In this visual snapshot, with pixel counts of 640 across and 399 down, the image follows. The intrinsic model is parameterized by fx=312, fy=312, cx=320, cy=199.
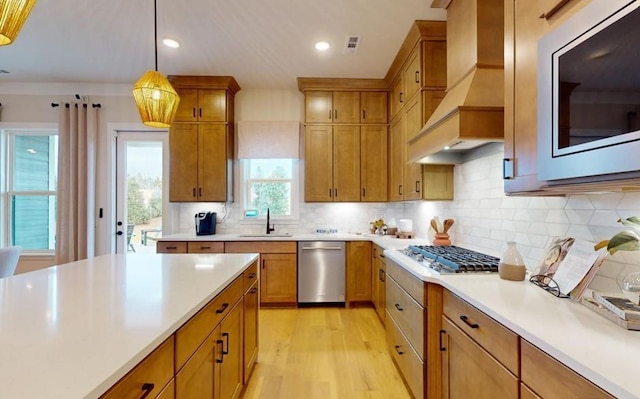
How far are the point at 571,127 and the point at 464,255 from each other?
121 cm

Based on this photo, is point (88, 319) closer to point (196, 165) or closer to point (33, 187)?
point (196, 165)

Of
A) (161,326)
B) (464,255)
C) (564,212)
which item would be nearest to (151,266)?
(161,326)

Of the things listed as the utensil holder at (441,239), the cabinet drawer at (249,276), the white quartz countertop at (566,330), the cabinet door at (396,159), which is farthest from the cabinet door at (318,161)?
the white quartz countertop at (566,330)

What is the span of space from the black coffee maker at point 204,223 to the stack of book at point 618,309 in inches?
151

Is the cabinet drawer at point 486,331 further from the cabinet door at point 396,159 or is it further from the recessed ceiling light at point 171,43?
the recessed ceiling light at point 171,43

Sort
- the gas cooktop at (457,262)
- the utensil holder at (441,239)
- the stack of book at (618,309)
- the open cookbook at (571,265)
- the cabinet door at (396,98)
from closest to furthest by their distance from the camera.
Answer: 1. the stack of book at (618,309)
2. the open cookbook at (571,265)
3. the gas cooktop at (457,262)
4. the utensil holder at (441,239)
5. the cabinet door at (396,98)

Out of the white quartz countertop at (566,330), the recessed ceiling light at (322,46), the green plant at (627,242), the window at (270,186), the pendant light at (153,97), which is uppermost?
the recessed ceiling light at (322,46)

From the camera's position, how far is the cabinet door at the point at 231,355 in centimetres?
160

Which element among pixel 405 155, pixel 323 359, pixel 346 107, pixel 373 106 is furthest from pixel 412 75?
pixel 323 359

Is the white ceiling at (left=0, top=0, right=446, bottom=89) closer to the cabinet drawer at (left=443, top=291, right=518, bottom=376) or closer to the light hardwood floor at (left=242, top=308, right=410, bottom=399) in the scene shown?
the cabinet drawer at (left=443, top=291, right=518, bottom=376)

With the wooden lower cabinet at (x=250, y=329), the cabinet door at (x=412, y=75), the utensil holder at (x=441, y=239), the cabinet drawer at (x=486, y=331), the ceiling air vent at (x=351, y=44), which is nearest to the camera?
the cabinet drawer at (x=486, y=331)

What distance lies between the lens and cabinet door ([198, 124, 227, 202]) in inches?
160

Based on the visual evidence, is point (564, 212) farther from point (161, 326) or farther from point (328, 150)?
point (328, 150)

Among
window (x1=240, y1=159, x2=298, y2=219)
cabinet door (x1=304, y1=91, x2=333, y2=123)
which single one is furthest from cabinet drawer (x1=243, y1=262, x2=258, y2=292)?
cabinet door (x1=304, y1=91, x2=333, y2=123)
